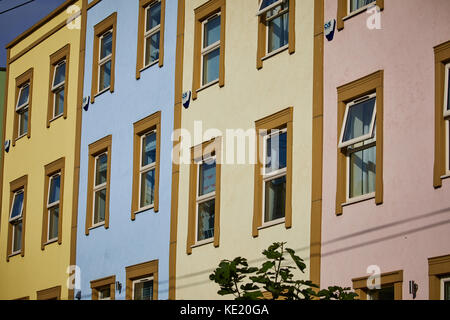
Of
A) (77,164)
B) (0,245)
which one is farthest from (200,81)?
(0,245)

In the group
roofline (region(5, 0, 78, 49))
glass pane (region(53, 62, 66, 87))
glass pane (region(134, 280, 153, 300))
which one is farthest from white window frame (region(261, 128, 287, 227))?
roofline (region(5, 0, 78, 49))

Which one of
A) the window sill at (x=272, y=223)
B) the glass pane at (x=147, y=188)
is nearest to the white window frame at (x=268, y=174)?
the window sill at (x=272, y=223)

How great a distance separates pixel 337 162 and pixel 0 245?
13962 mm

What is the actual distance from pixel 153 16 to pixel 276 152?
643 centimetres

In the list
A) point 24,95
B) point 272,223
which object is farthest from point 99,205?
point 272,223

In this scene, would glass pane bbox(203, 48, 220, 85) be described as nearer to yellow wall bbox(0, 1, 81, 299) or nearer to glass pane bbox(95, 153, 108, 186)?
glass pane bbox(95, 153, 108, 186)

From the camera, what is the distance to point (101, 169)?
25750 millimetres

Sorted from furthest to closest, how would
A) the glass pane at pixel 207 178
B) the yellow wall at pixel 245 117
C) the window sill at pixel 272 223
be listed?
the glass pane at pixel 207 178 → the window sill at pixel 272 223 → the yellow wall at pixel 245 117

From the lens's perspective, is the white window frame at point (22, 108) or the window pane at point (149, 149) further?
the white window frame at point (22, 108)

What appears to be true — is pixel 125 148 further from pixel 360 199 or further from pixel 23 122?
pixel 360 199

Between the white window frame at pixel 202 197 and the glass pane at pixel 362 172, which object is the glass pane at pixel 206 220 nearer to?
the white window frame at pixel 202 197

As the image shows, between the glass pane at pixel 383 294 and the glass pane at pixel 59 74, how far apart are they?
13.5 metres

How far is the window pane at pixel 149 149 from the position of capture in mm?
23750

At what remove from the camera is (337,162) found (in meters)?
17.8
